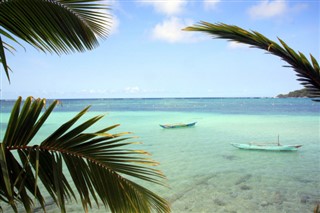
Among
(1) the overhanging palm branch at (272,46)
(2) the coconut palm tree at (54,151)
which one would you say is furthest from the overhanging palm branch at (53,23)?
(1) the overhanging palm branch at (272,46)

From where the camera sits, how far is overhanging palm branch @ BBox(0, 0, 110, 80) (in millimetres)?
1313

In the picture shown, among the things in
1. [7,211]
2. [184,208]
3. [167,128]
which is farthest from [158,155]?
[167,128]

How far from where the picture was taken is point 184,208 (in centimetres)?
624

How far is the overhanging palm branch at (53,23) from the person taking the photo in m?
1.31

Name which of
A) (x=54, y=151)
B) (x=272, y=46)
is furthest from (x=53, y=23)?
(x=272, y=46)

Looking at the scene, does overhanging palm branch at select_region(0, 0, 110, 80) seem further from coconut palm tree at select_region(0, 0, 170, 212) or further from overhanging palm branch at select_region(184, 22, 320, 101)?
overhanging palm branch at select_region(184, 22, 320, 101)

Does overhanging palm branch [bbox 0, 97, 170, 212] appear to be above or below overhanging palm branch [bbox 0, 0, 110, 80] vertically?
below

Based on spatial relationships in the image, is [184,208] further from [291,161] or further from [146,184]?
[291,161]

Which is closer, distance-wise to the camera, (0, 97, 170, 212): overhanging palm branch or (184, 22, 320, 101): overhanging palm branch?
(0, 97, 170, 212): overhanging palm branch

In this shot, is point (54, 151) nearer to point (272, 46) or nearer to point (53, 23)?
point (53, 23)

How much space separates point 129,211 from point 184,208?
17.1 feet

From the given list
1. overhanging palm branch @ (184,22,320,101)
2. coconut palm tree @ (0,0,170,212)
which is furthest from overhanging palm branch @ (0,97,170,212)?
overhanging palm branch @ (184,22,320,101)

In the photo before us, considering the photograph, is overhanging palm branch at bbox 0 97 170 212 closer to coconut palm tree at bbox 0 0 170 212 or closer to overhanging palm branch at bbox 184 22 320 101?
coconut palm tree at bbox 0 0 170 212

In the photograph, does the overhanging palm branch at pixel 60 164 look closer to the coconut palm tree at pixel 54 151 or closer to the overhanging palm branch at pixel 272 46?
the coconut palm tree at pixel 54 151
